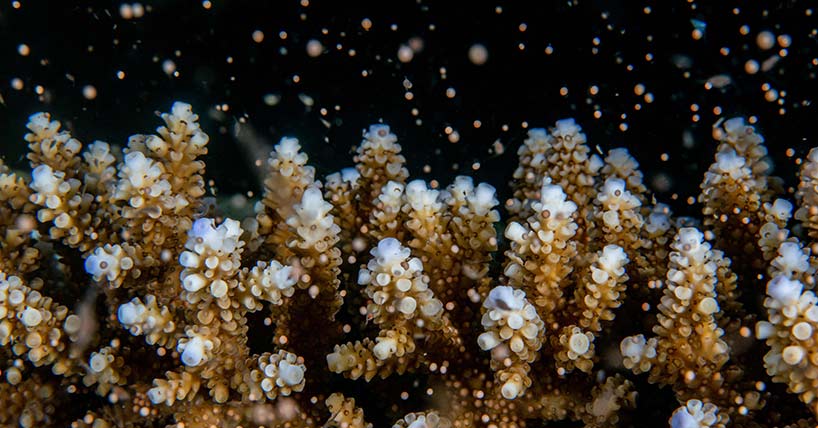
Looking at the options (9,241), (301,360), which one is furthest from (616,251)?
(9,241)

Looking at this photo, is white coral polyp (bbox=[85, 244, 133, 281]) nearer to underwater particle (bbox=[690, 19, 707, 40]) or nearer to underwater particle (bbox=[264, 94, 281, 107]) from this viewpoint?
underwater particle (bbox=[264, 94, 281, 107])

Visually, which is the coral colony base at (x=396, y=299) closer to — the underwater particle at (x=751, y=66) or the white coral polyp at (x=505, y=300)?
the white coral polyp at (x=505, y=300)

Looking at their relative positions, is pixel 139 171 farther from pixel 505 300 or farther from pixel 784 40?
pixel 784 40

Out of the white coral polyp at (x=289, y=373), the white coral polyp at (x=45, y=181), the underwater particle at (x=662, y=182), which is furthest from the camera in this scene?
the underwater particle at (x=662, y=182)

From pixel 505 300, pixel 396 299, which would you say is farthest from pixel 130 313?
pixel 505 300

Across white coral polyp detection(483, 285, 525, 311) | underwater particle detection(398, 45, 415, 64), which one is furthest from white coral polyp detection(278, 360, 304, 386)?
underwater particle detection(398, 45, 415, 64)

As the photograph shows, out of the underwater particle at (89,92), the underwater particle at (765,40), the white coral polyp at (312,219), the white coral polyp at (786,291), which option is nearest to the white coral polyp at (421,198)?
the white coral polyp at (312,219)
